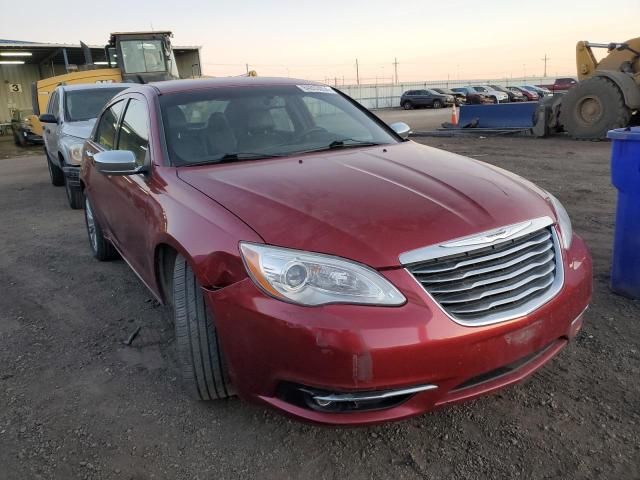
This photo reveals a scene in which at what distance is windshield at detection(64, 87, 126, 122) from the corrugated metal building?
18948mm

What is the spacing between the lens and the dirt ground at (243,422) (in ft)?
7.01

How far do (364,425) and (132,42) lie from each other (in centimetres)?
1458

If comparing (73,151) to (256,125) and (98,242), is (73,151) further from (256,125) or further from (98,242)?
(256,125)

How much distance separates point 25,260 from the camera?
5.12 meters

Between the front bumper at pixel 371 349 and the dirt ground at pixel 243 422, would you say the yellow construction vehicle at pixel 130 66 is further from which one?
the front bumper at pixel 371 349

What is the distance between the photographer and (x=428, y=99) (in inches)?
1484

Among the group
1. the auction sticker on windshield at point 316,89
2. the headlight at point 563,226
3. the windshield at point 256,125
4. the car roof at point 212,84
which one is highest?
the car roof at point 212,84

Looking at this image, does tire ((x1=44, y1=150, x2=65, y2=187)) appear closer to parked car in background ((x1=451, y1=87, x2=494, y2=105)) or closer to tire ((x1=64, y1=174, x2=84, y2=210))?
tire ((x1=64, y1=174, x2=84, y2=210))

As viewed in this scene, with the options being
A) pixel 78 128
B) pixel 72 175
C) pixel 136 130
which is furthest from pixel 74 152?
pixel 136 130

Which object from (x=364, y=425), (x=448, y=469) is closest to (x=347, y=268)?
(x=364, y=425)

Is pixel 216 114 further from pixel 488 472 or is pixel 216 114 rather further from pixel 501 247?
pixel 488 472

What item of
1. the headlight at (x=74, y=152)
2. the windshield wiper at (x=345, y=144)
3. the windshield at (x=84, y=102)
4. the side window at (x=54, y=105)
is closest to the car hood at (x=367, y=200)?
the windshield wiper at (x=345, y=144)

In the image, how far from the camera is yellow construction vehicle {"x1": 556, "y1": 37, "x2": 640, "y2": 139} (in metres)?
12.0

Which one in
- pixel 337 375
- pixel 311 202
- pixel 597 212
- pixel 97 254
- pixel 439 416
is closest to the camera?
pixel 337 375
